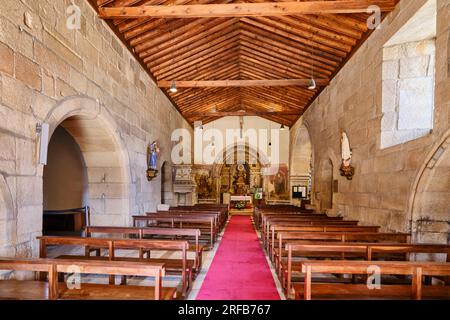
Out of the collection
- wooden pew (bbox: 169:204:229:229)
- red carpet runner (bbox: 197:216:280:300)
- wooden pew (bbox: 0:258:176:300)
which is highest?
wooden pew (bbox: 0:258:176:300)

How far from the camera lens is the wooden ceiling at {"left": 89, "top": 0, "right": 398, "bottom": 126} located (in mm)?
4922

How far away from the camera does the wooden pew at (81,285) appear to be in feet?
7.33

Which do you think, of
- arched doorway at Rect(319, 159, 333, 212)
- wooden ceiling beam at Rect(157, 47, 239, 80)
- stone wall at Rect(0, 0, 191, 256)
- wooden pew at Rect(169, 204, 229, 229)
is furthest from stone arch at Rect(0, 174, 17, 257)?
arched doorway at Rect(319, 159, 333, 212)

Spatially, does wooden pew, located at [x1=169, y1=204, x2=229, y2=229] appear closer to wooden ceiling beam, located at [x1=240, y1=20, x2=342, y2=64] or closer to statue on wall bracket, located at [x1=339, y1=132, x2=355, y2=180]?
statue on wall bracket, located at [x1=339, y1=132, x2=355, y2=180]

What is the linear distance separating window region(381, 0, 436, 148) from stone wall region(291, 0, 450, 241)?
0.12m

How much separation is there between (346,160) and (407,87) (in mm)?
1891

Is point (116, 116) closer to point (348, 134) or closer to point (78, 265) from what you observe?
point (78, 265)

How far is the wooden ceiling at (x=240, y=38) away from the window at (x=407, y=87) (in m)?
0.70

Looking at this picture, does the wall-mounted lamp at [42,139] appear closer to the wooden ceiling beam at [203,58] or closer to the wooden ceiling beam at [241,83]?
the wooden ceiling beam at [203,58]

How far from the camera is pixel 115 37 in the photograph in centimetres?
566

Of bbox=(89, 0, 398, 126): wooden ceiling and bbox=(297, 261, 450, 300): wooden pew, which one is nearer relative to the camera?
bbox=(297, 261, 450, 300): wooden pew

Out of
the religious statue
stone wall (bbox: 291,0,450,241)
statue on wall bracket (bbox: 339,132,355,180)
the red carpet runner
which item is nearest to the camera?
the red carpet runner

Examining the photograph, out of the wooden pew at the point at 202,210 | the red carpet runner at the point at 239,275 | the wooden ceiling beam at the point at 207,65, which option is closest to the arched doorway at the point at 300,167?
the wooden pew at the point at 202,210

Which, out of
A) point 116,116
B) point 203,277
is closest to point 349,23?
point 116,116
